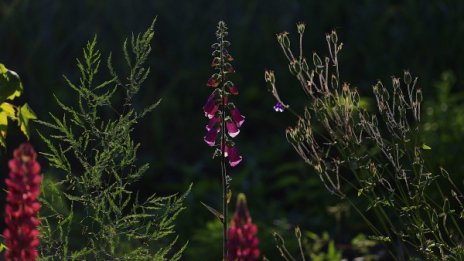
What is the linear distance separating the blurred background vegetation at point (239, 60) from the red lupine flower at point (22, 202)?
13.3 ft

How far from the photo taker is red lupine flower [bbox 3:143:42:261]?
83.5 inches

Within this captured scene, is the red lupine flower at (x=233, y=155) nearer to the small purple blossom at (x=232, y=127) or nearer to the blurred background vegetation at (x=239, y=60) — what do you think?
the small purple blossom at (x=232, y=127)

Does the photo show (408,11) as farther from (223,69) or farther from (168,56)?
(223,69)

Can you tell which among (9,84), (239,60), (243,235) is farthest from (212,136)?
(239,60)

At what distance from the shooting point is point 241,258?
210 centimetres

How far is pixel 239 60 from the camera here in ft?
25.8

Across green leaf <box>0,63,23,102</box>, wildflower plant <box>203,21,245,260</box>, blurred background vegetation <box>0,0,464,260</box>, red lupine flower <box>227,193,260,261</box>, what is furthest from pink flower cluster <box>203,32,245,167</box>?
blurred background vegetation <box>0,0,464,260</box>

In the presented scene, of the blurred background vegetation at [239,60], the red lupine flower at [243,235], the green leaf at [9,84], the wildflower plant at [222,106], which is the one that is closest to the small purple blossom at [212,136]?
the wildflower plant at [222,106]

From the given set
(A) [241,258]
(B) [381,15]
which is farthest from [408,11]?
(A) [241,258]

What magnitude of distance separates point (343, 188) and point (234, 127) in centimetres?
315

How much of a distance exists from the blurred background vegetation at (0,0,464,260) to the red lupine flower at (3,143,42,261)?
4.04 metres

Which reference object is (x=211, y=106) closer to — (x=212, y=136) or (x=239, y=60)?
(x=212, y=136)

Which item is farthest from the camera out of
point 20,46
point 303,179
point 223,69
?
point 20,46

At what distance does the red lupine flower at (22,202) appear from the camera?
83.5 inches
